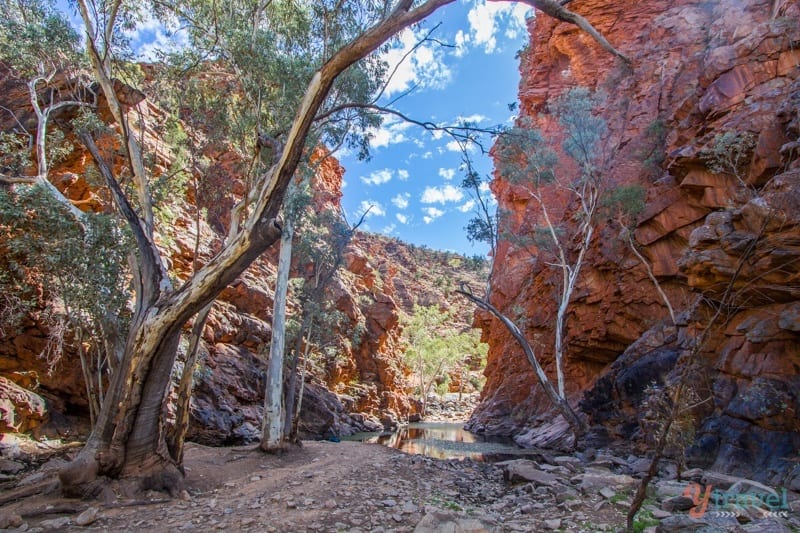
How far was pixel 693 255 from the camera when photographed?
11.5 metres

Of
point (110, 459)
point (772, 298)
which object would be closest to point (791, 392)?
point (772, 298)

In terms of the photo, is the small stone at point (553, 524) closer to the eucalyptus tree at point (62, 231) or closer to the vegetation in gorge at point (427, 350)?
the eucalyptus tree at point (62, 231)

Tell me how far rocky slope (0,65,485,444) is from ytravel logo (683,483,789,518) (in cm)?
1000

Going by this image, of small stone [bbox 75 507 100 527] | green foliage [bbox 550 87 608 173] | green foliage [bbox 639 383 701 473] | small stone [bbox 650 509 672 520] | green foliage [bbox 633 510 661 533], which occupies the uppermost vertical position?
green foliage [bbox 550 87 608 173]

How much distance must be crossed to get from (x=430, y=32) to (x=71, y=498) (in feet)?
26.9

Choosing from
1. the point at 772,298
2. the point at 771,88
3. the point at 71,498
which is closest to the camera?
the point at 71,498

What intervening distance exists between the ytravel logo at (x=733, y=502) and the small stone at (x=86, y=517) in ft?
22.2

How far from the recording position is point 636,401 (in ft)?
46.7

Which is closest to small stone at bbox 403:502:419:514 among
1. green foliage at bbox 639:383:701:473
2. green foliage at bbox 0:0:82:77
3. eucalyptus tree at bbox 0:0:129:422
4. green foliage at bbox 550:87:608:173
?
green foliage at bbox 639:383:701:473

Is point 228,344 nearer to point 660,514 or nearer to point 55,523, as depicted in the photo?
point 55,523

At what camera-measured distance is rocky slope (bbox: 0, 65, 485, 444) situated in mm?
12836

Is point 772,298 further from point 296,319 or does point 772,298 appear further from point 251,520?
point 296,319

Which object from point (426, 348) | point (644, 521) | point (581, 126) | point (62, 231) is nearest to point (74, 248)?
point (62, 231)

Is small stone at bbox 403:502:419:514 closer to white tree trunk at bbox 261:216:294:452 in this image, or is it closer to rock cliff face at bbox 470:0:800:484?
rock cliff face at bbox 470:0:800:484
